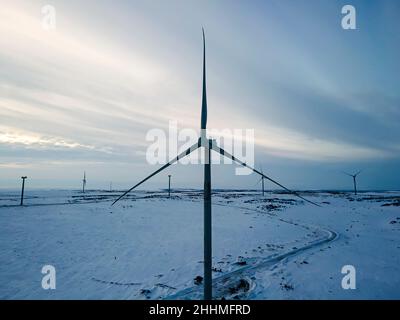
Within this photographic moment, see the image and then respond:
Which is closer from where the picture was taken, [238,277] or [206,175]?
[206,175]
